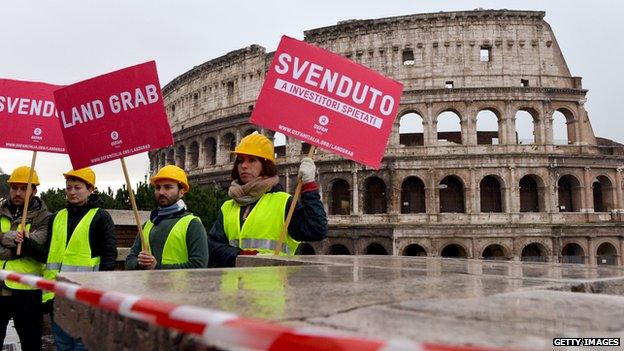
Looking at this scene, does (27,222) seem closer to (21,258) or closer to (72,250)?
(21,258)

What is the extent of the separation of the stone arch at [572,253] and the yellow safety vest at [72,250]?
2595cm

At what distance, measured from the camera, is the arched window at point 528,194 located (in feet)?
89.0

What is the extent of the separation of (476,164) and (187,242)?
24.1m

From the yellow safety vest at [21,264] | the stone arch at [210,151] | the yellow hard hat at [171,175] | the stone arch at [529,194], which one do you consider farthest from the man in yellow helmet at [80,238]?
the stone arch at [210,151]

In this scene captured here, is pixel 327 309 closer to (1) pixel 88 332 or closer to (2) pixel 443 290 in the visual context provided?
(2) pixel 443 290

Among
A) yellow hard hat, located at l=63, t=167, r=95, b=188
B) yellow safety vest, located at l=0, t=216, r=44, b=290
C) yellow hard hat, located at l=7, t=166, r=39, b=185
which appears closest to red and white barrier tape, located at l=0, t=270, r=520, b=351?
yellow hard hat, located at l=63, t=167, r=95, b=188

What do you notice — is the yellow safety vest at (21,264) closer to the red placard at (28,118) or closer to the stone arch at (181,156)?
the red placard at (28,118)

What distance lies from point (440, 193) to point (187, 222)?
24.6 meters

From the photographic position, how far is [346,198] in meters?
28.7

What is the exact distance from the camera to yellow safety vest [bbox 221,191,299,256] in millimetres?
4676

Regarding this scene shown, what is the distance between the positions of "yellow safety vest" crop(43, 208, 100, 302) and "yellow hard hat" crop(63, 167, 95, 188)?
16.9 inches

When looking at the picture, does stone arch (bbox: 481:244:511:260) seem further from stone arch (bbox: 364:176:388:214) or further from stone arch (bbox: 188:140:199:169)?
stone arch (bbox: 188:140:199:169)

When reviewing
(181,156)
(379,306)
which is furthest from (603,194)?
(379,306)

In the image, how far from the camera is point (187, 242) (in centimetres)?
442
